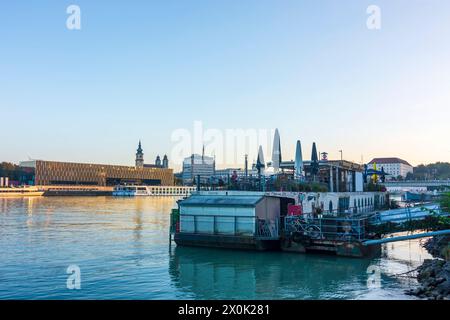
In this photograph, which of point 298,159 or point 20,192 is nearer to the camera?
point 298,159

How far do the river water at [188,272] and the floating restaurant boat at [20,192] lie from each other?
14443 cm

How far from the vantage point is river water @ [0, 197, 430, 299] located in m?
20.6

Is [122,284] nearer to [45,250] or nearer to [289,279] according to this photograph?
[289,279]

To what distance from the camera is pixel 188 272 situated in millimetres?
25672

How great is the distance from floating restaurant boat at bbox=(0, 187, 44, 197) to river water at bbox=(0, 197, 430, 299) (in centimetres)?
14443

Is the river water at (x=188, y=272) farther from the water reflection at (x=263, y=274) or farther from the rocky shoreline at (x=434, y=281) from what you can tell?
the rocky shoreline at (x=434, y=281)

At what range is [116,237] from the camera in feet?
137

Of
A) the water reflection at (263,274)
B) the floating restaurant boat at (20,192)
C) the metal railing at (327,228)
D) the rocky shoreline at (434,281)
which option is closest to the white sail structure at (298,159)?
the metal railing at (327,228)

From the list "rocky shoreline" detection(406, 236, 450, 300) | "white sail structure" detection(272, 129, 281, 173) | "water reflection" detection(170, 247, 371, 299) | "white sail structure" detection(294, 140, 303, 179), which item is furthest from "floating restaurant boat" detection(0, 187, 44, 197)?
"rocky shoreline" detection(406, 236, 450, 300)

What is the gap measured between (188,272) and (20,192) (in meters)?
165

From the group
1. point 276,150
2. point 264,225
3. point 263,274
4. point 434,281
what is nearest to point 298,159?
point 276,150

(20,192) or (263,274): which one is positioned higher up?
(20,192)

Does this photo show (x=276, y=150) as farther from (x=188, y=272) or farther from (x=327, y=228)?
(x=188, y=272)
